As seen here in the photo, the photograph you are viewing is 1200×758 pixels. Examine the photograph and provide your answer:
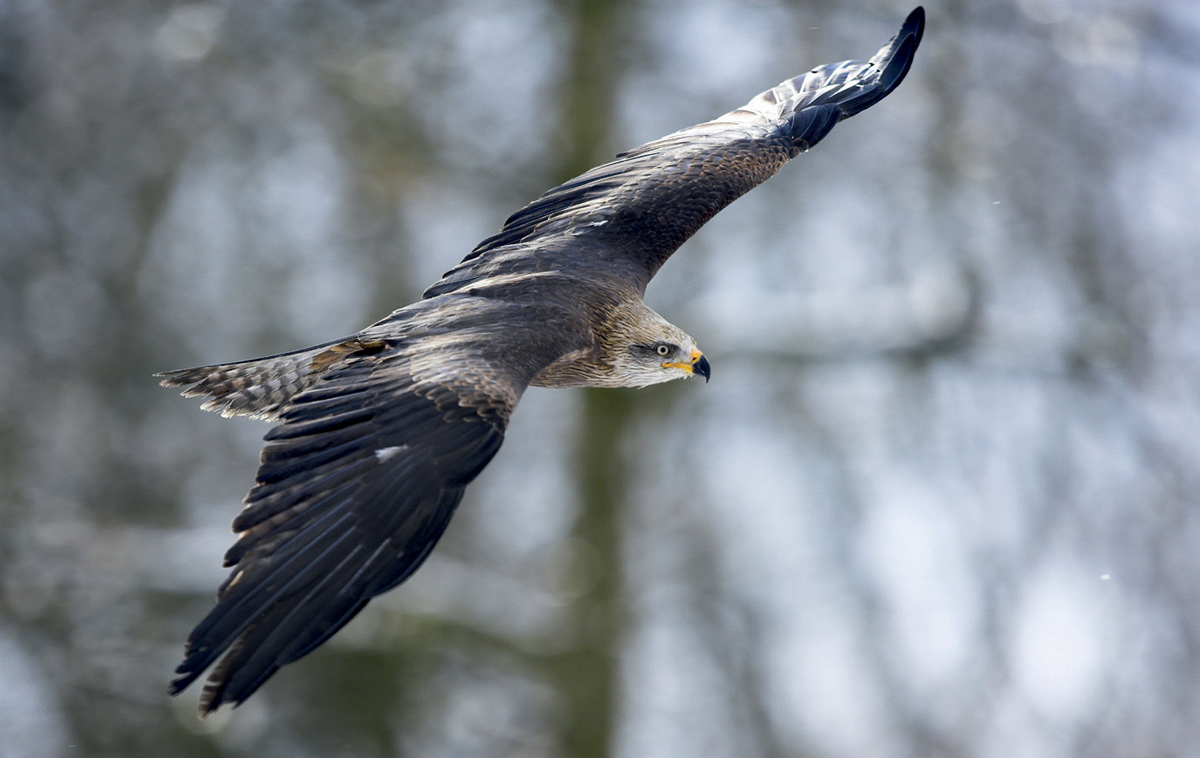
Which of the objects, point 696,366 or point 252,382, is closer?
point 252,382

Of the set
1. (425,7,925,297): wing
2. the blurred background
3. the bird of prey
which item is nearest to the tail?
the bird of prey

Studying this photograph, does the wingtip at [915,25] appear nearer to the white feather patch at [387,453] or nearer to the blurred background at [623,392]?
the white feather patch at [387,453]

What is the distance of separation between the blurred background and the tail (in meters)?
7.53

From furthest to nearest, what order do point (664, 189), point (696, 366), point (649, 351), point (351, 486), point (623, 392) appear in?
point (623, 392) → point (664, 189) → point (696, 366) → point (649, 351) → point (351, 486)

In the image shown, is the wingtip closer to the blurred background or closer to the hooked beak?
the hooked beak

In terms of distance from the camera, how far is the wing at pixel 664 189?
22.3ft

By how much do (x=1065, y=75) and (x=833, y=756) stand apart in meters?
8.77

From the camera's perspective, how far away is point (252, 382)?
591 cm

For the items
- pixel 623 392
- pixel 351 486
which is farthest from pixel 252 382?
pixel 623 392

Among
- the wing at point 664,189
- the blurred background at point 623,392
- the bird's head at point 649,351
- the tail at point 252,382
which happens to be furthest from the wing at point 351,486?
the blurred background at point 623,392

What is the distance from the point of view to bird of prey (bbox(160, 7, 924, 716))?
4383 mm

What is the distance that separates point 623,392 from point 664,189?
769 cm

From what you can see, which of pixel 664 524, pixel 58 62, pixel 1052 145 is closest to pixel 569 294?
pixel 664 524

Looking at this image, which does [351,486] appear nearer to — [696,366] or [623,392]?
[696,366]
